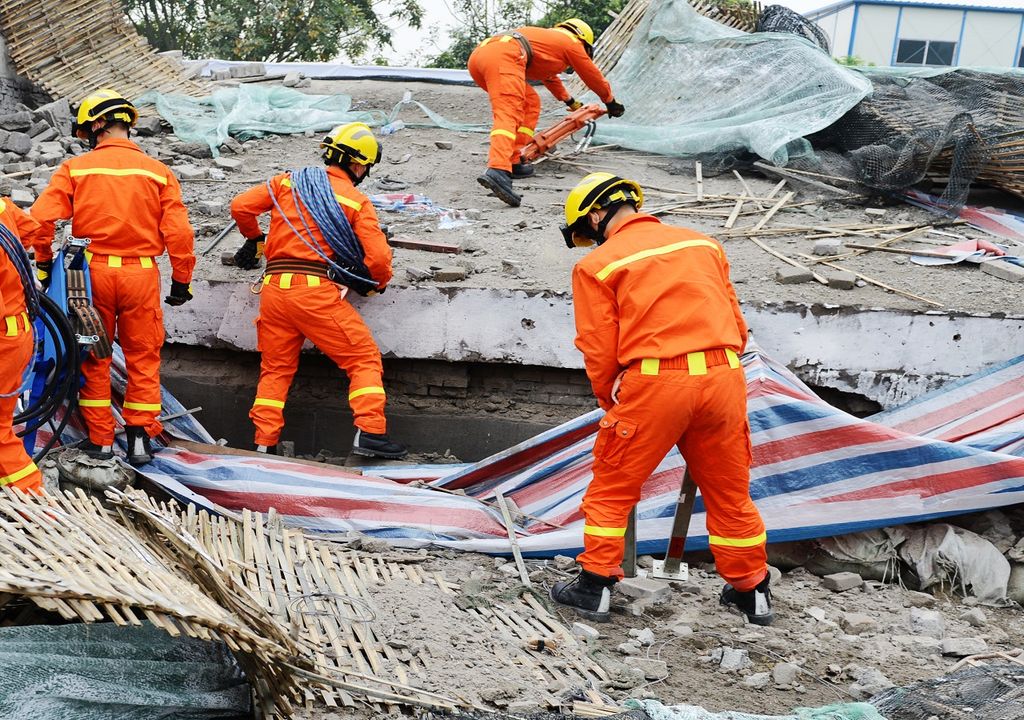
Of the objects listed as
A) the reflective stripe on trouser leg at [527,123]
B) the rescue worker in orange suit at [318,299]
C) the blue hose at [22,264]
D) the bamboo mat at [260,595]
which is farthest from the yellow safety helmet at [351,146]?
the reflective stripe on trouser leg at [527,123]

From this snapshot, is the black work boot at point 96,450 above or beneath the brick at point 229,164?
beneath

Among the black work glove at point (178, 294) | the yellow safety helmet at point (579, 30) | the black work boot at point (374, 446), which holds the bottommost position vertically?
the black work boot at point (374, 446)

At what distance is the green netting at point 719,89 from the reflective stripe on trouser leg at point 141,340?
4605 millimetres

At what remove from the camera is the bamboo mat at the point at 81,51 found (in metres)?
9.62

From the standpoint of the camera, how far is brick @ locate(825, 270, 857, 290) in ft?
18.8

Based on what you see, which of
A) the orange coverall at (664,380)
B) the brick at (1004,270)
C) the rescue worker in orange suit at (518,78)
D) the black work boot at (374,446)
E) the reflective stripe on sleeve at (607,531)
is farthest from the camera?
the rescue worker in orange suit at (518,78)

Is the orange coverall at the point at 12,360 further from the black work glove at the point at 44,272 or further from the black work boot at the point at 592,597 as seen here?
the black work boot at the point at 592,597

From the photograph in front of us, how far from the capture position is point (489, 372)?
593cm

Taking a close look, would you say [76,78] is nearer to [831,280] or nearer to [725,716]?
[831,280]

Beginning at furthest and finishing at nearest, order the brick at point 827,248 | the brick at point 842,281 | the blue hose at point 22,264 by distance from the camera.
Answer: the brick at point 827,248 → the brick at point 842,281 → the blue hose at point 22,264

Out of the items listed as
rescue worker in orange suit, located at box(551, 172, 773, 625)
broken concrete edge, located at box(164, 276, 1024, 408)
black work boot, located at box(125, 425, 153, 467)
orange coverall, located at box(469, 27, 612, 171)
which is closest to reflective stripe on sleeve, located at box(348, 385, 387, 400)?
broken concrete edge, located at box(164, 276, 1024, 408)

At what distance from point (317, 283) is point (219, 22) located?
11.4m

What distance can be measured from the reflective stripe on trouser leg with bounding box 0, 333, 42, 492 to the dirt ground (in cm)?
178

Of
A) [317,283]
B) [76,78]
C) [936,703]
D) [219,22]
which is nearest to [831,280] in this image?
[317,283]
